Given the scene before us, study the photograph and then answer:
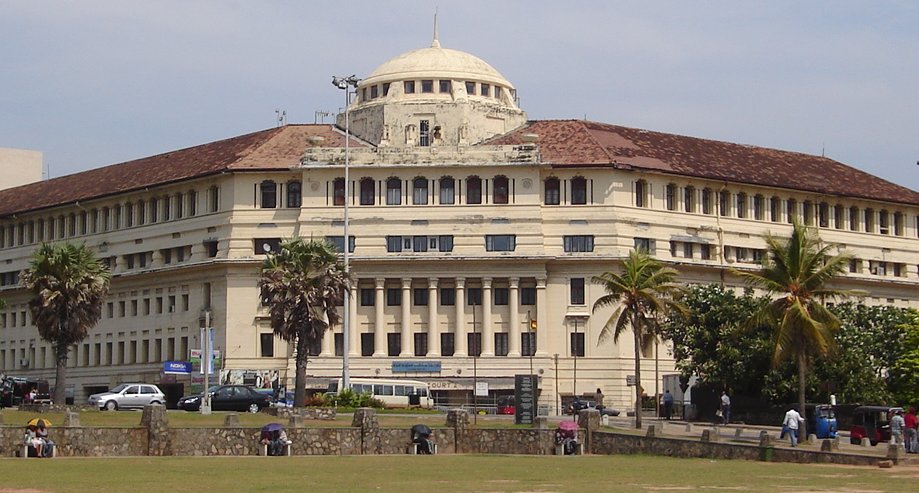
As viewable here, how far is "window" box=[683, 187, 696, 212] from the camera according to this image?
413 feet

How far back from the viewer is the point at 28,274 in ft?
309

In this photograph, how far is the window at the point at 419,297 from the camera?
400 feet

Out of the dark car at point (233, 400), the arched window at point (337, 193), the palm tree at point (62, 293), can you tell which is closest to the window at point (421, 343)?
the arched window at point (337, 193)

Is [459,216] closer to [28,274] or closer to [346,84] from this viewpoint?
[346,84]

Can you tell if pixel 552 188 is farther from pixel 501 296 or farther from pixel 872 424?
pixel 872 424

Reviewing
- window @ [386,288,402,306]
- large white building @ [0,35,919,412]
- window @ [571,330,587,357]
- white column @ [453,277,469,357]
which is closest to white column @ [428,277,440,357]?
large white building @ [0,35,919,412]

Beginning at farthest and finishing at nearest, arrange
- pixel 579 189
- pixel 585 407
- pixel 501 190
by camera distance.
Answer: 1. pixel 579 189
2. pixel 501 190
3. pixel 585 407

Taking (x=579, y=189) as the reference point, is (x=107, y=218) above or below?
below

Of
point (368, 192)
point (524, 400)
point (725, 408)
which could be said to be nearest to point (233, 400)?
point (524, 400)

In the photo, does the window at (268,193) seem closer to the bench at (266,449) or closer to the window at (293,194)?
the window at (293,194)

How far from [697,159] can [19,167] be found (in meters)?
68.9

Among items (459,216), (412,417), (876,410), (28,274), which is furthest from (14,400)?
(876,410)

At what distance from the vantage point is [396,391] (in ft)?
352

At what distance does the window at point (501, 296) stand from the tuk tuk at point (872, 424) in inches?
1987
